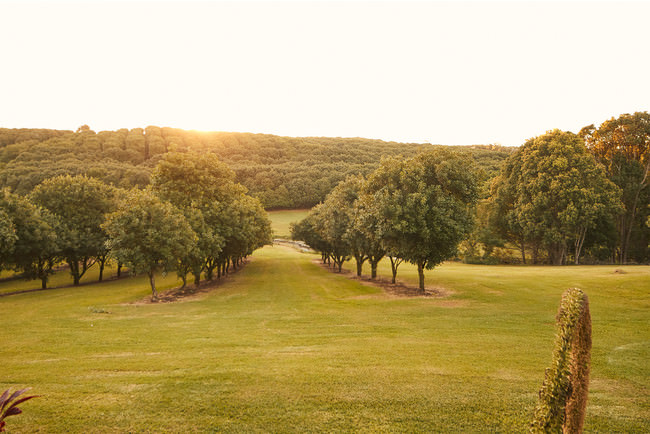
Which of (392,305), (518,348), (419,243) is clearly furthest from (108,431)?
(419,243)

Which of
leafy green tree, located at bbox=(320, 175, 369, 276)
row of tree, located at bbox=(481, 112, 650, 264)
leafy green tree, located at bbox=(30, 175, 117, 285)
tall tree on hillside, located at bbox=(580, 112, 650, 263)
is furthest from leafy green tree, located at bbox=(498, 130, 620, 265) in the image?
leafy green tree, located at bbox=(30, 175, 117, 285)

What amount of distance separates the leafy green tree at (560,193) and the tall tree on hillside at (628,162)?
680 centimetres

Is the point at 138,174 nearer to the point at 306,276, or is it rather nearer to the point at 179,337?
the point at 306,276

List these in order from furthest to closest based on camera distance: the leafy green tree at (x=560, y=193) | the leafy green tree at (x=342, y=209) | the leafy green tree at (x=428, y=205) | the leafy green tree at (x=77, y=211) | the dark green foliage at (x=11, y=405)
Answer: the leafy green tree at (x=560, y=193) < the leafy green tree at (x=77, y=211) < the leafy green tree at (x=342, y=209) < the leafy green tree at (x=428, y=205) < the dark green foliage at (x=11, y=405)

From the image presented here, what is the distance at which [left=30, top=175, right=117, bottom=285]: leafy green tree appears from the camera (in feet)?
128

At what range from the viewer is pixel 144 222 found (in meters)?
27.4

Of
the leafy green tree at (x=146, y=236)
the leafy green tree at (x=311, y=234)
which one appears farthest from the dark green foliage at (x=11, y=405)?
the leafy green tree at (x=311, y=234)

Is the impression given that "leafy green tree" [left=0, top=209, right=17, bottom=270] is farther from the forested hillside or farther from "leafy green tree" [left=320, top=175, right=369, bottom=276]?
the forested hillside

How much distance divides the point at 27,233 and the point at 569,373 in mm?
42977

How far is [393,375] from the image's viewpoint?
10398 mm

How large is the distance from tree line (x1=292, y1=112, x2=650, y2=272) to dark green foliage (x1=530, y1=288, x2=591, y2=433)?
19.7 metres

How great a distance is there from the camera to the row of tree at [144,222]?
89.9 ft

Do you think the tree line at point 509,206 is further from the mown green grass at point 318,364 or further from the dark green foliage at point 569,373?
the dark green foliage at point 569,373

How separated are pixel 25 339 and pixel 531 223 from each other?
51.4 metres
